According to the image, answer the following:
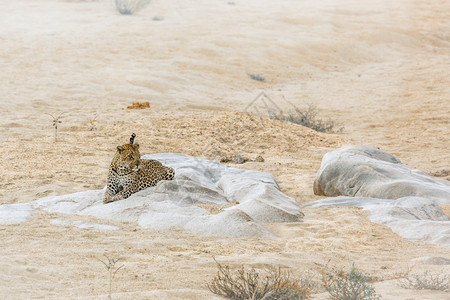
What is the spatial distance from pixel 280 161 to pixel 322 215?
2945mm

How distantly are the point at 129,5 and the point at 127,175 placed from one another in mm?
17829

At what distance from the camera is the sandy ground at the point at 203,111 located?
4.99 meters

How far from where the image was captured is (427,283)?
14.1 feet

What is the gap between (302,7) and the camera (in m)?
26.4

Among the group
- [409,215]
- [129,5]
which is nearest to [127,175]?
[409,215]

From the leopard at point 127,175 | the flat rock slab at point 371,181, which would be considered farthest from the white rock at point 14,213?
the flat rock slab at point 371,181

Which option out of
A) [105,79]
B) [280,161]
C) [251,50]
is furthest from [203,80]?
[280,161]

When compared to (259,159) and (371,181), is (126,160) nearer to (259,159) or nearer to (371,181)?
(371,181)

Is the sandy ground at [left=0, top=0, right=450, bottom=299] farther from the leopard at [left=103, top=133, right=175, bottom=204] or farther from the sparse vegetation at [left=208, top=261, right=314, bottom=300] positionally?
the leopard at [left=103, top=133, right=175, bottom=204]

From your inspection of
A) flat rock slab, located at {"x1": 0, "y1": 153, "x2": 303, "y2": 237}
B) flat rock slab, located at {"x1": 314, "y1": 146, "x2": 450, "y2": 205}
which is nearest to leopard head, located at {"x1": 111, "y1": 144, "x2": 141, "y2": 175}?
flat rock slab, located at {"x1": 0, "y1": 153, "x2": 303, "y2": 237}

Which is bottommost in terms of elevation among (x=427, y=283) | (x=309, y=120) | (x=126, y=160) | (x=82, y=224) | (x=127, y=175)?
(x=309, y=120)

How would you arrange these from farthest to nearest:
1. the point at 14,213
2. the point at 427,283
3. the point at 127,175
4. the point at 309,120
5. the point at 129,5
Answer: the point at 129,5 → the point at 309,120 → the point at 127,175 → the point at 14,213 → the point at 427,283

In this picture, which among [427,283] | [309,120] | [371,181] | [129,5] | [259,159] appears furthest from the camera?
[129,5]

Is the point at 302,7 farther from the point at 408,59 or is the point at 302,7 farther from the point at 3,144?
the point at 3,144
